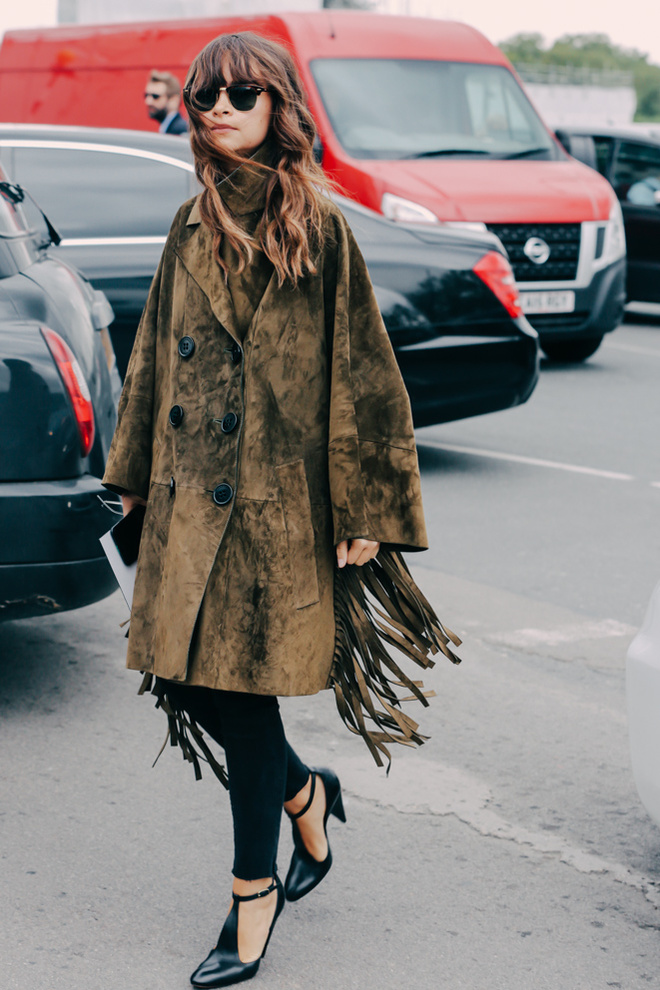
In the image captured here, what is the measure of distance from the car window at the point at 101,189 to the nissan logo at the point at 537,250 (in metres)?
3.83

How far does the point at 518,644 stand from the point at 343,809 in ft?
4.84

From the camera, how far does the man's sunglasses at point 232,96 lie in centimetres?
239

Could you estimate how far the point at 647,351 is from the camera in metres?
11.8

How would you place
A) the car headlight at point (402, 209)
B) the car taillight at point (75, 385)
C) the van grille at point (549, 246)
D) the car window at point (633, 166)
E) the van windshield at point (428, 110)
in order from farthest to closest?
the car window at point (633, 166), the van grille at point (549, 246), the van windshield at point (428, 110), the car headlight at point (402, 209), the car taillight at point (75, 385)

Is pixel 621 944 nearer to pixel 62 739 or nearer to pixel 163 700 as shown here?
pixel 163 700

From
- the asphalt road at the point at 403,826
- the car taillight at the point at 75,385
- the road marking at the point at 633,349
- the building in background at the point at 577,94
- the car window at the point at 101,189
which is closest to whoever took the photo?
the asphalt road at the point at 403,826

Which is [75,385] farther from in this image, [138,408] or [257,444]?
[257,444]

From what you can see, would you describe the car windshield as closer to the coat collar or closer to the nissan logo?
the coat collar

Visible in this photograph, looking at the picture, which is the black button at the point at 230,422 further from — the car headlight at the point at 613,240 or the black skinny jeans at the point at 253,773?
the car headlight at the point at 613,240

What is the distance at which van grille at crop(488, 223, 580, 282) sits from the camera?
9352mm

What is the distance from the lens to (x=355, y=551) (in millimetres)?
2488

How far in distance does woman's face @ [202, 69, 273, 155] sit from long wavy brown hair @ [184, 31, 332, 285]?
12 millimetres

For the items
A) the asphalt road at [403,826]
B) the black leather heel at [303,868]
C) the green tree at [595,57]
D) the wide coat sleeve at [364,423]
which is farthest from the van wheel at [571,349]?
the green tree at [595,57]

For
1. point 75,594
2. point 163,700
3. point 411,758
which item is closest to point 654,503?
point 411,758
